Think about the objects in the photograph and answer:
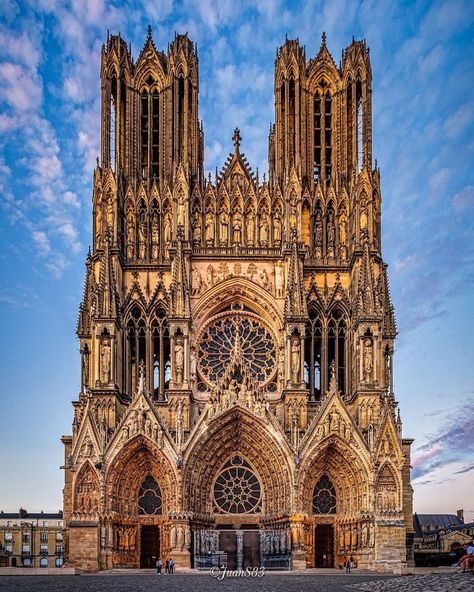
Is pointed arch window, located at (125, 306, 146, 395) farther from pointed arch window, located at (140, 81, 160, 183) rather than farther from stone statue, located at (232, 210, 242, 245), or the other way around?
pointed arch window, located at (140, 81, 160, 183)

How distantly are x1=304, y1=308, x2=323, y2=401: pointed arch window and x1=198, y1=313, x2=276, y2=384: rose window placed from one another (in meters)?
1.81

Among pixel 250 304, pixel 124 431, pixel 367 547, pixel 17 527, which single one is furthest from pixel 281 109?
pixel 17 527

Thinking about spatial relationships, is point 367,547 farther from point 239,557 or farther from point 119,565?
point 119,565

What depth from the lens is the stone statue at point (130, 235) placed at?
4788cm

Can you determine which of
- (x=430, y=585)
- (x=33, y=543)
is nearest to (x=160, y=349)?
(x=430, y=585)

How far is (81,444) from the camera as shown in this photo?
4334 centimetres

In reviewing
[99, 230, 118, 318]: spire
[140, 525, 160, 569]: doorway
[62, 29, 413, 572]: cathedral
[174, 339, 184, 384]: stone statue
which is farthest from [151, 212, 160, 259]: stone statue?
[140, 525, 160, 569]: doorway

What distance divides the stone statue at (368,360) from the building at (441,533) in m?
35.0

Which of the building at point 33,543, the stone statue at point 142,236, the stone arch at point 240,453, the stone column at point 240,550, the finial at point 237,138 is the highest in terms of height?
the finial at point 237,138

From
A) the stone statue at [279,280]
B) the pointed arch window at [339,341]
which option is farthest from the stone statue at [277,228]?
the pointed arch window at [339,341]

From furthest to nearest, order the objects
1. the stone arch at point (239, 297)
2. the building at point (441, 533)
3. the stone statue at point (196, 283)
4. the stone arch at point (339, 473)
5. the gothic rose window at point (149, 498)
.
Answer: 1. the building at point (441, 533)
2. the stone statue at point (196, 283)
3. the stone arch at point (239, 297)
4. the gothic rose window at point (149, 498)
5. the stone arch at point (339, 473)

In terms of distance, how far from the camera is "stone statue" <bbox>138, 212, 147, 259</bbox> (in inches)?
1889

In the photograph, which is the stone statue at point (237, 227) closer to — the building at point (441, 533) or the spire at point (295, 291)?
the spire at point (295, 291)

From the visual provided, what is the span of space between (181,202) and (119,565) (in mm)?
18477
